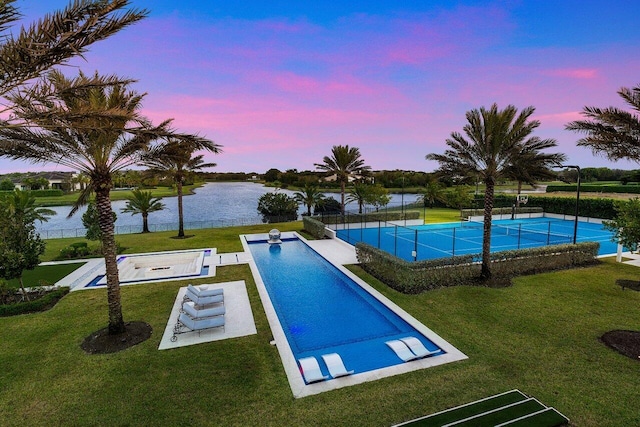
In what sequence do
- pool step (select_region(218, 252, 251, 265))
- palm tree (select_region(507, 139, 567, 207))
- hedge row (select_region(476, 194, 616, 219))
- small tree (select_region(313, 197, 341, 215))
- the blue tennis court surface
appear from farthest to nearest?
small tree (select_region(313, 197, 341, 215)) < hedge row (select_region(476, 194, 616, 219)) < the blue tennis court surface < pool step (select_region(218, 252, 251, 265)) < palm tree (select_region(507, 139, 567, 207))

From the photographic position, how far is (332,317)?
11539 millimetres

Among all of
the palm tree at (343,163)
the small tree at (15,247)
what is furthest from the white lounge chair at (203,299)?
the palm tree at (343,163)

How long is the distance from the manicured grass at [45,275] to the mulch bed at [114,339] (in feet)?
23.7

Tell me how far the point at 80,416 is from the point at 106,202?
17.2ft

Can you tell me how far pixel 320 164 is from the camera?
3522 cm

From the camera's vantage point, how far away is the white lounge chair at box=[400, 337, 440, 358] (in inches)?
325

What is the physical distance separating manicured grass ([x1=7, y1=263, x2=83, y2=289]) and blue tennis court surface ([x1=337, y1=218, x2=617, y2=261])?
1595 centimetres

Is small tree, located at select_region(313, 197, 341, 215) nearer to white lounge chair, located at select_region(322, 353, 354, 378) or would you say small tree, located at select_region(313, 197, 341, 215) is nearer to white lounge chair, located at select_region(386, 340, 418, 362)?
white lounge chair, located at select_region(386, 340, 418, 362)

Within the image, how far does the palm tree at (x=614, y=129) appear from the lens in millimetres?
9898

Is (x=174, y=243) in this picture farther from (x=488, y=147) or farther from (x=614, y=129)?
(x=614, y=129)

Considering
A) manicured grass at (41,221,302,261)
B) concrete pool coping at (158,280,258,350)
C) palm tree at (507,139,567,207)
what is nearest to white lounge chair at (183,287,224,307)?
concrete pool coping at (158,280,258,350)

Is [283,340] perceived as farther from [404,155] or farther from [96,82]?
[404,155]

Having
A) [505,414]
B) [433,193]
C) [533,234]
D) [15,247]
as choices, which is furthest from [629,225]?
[433,193]

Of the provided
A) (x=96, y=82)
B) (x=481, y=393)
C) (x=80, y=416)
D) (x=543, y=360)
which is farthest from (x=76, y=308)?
(x=543, y=360)
